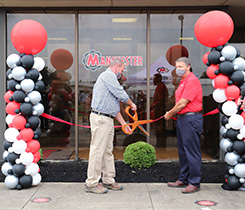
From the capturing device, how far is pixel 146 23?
6.71m

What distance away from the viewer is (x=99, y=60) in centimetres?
671

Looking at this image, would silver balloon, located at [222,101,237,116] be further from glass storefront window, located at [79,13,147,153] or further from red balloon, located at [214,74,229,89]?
glass storefront window, located at [79,13,147,153]

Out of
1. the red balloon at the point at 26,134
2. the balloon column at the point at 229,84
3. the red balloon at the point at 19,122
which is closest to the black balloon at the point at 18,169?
the red balloon at the point at 26,134

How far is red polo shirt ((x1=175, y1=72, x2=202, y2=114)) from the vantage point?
447 cm

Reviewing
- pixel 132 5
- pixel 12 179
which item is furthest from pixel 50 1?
pixel 12 179

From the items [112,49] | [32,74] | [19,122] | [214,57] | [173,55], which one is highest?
[112,49]

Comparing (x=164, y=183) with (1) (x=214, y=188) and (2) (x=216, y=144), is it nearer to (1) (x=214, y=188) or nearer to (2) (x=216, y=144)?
(1) (x=214, y=188)

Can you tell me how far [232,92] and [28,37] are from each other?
3045 millimetres

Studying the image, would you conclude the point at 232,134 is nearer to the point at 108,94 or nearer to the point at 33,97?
the point at 108,94

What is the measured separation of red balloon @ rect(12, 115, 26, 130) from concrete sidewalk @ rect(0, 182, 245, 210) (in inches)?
37.0

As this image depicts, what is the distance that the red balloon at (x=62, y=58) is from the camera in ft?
22.2

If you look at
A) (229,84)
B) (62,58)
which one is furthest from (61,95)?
(229,84)

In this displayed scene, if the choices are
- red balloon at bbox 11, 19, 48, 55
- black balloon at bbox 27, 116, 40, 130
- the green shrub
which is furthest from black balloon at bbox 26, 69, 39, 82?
the green shrub

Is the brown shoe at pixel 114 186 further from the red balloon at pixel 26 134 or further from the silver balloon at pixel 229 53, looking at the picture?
the silver balloon at pixel 229 53
